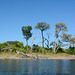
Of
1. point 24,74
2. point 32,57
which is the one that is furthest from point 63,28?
point 24,74

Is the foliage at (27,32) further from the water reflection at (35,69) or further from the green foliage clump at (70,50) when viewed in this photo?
the water reflection at (35,69)

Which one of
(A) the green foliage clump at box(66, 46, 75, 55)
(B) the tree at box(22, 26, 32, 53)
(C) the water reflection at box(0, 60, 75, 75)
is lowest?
(C) the water reflection at box(0, 60, 75, 75)

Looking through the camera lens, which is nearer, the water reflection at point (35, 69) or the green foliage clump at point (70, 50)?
the water reflection at point (35, 69)

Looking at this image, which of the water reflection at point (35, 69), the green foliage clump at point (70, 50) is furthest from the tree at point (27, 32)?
the water reflection at point (35, 69)

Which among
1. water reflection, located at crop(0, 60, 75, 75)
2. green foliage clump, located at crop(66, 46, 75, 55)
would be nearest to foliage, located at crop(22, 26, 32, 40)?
green foliage clump, located at crop(66, 46, 75, 55)

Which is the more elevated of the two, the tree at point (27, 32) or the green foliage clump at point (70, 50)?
the tree at point (27, 32)

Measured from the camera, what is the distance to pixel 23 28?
63812 millimetres

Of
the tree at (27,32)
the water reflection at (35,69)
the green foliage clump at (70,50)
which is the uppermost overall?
the tree at (27,32)

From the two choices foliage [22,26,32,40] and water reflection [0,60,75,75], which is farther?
foliage [22,26,32,40]

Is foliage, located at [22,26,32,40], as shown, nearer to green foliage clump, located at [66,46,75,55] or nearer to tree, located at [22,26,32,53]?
tree, located at [22,26,32,53]

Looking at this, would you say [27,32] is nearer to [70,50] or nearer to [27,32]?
[27,32]

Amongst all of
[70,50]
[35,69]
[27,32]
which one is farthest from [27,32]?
[35,69]

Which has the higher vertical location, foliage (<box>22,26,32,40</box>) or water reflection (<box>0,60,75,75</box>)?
foliage (<box>22,26,32,40</box>)

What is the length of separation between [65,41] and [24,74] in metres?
52.8
